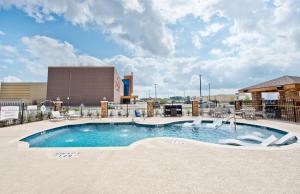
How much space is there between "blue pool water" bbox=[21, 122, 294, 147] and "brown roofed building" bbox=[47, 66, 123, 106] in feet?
106

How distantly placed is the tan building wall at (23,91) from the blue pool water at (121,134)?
1889 inches

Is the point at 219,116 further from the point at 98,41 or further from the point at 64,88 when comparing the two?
the point at 64,88

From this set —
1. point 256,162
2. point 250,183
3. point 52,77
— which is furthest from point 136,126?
point 52,77

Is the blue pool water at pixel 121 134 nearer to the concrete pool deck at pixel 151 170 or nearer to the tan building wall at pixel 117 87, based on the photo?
the concrete pool deck at pixel 151 170

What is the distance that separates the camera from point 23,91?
51.9 metres

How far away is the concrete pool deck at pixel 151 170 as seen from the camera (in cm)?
274

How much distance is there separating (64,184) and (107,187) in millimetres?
769

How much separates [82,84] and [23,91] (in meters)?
22.8

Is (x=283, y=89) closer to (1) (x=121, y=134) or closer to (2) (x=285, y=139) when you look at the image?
(2) (x=285, y=139)

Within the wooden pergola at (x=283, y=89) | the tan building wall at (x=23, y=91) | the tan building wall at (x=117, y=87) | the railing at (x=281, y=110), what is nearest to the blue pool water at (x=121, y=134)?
the railing at (x=281, y=110)

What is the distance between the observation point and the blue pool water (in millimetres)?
8008

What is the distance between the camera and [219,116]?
1538 centimetres

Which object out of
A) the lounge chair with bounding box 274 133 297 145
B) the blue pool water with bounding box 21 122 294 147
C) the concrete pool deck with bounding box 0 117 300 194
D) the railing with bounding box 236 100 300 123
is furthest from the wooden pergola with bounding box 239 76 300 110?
the concrete pool deck with bounding box 0 117 300 194

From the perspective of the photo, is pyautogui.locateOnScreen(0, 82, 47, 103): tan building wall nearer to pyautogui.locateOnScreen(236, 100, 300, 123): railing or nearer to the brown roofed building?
the brown roofed building
